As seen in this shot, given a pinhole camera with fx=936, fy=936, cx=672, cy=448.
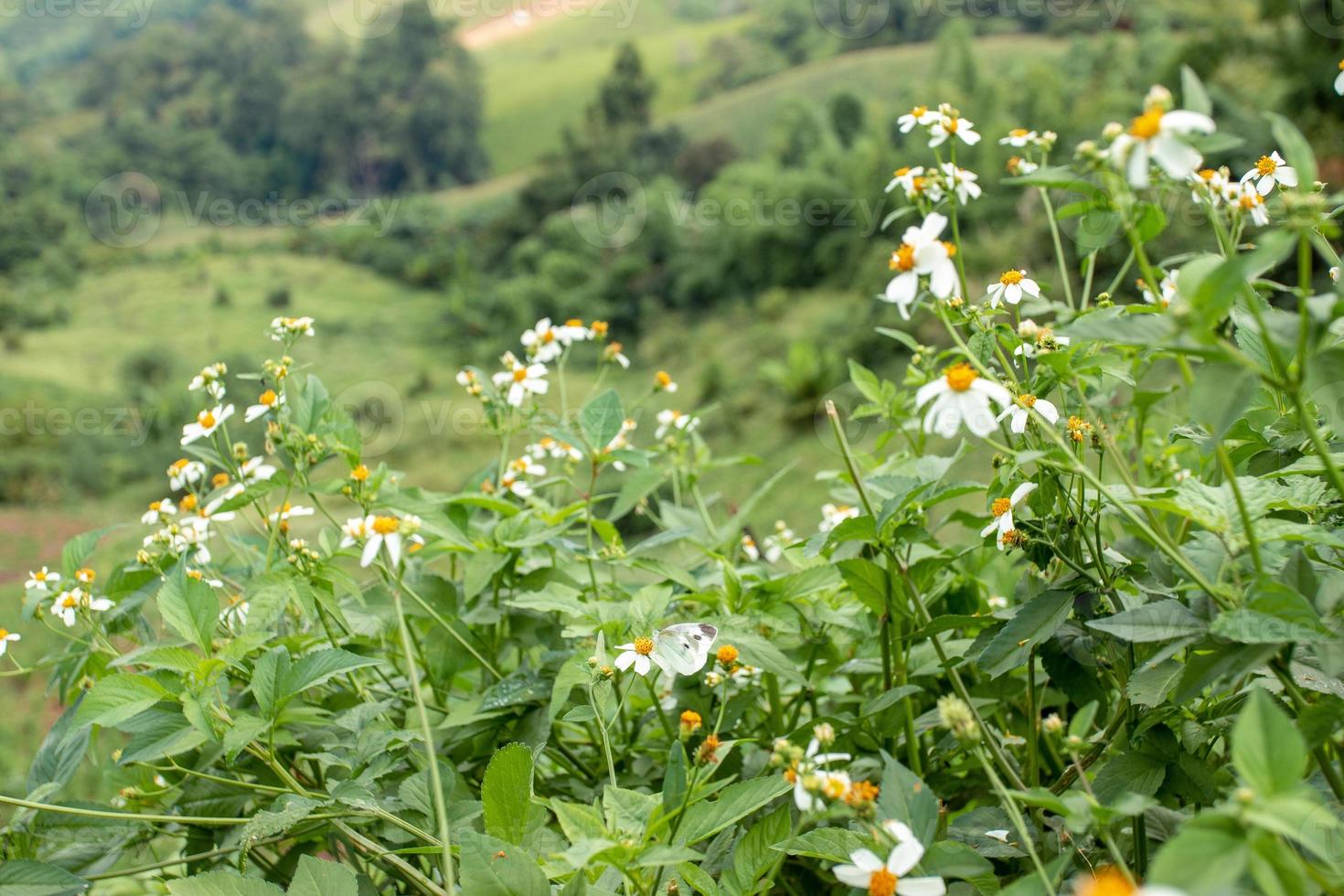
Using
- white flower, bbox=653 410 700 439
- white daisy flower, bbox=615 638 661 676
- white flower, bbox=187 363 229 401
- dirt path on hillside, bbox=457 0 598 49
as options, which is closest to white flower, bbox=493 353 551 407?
white flower, bbox=653 410 700 439

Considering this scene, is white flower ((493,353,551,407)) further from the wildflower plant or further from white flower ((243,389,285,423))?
white flower ((243,389,285,423))

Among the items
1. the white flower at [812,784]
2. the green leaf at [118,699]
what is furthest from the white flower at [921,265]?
the green leaf at [118,699]

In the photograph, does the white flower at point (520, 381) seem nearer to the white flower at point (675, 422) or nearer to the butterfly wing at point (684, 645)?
the white flower at point (675, 422)

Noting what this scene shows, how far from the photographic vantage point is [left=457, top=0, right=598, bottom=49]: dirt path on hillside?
14508 millimetres

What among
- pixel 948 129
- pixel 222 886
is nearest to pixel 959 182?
pixel 948 129

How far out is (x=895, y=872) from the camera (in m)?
0.38

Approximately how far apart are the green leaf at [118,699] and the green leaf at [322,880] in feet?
0.46

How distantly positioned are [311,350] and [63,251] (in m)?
4.96

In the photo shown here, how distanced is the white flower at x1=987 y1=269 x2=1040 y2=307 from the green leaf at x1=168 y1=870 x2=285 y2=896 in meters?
0.51

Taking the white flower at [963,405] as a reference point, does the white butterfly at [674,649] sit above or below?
below

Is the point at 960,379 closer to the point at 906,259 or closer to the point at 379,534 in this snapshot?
the point at 906,259

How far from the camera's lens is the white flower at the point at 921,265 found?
46 cm

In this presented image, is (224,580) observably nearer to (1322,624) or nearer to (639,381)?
(1322,624)

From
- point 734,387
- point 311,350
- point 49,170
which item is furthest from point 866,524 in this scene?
point 49,170
